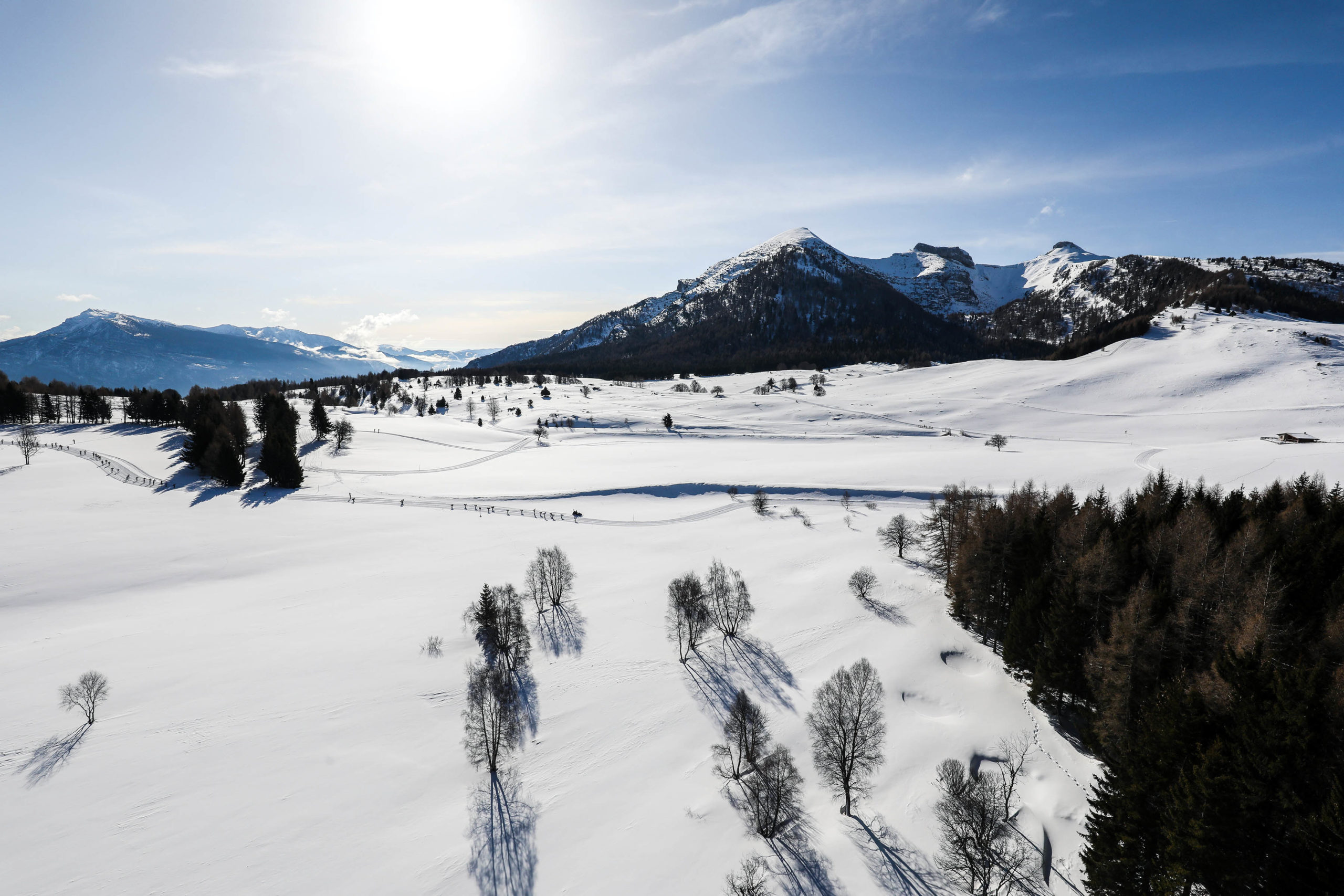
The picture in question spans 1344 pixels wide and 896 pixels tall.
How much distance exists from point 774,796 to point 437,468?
105 metres

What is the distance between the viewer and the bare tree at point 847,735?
94.9ft

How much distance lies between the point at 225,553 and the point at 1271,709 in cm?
8792

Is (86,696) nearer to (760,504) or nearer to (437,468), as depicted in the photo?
(760,504)

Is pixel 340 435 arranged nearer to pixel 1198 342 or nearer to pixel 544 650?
pixel 544 650

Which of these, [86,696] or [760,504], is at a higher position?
[760,504]

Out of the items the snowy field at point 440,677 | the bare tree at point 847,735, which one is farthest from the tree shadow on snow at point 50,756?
the bare tree at point 847,735

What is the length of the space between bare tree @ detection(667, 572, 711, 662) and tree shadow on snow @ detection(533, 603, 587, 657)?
8485mm

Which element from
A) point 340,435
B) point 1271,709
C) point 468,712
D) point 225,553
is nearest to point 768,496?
point 468,712

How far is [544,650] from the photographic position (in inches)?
1750

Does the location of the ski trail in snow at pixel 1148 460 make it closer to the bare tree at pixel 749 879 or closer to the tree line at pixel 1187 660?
the tree line at pixel 1187 660

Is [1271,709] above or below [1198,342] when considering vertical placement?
below

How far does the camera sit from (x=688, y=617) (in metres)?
43.4

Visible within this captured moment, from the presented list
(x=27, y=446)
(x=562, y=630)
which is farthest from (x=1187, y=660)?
(x=27, y=446)

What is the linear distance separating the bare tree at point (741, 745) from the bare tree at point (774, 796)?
141 cm
